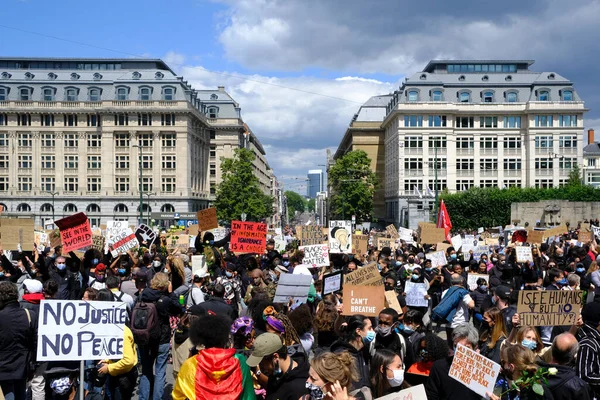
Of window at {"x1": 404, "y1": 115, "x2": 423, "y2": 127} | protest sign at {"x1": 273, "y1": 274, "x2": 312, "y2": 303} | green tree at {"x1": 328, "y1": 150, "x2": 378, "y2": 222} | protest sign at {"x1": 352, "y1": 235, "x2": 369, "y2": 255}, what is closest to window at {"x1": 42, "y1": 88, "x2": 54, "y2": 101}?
green tree at {"x1": 328, "y1": 150, "x2": 378, "y2": 222}

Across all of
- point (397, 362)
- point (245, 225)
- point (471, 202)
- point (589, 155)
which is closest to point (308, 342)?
point (397, 362)

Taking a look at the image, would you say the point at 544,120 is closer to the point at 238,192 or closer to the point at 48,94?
the point at 238,192

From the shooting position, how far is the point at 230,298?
1038 centimetres

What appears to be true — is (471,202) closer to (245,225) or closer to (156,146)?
(156,146)

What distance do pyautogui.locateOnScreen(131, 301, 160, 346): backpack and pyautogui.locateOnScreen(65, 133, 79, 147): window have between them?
244 ft

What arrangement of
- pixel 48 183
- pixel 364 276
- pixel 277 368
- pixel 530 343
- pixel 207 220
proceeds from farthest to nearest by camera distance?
1. pixel 48 183
2. pixel 207 220
3. pixel 364 276
4. pixel 530 343
5. pixel 277 368

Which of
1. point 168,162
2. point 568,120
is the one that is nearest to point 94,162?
point 168,162

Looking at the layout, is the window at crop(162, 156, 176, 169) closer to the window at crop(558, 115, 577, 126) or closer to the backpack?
the window at crop(558, 115, 577, 126)

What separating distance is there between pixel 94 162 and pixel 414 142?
1524 inches

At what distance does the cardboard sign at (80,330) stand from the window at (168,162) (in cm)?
7285

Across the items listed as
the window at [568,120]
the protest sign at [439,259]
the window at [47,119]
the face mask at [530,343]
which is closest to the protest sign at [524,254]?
the protest sign at [439,259]

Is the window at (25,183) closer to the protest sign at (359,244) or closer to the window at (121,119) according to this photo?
the window at (121,119)

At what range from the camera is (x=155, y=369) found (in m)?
8.91

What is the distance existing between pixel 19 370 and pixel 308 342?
3.19 metres
